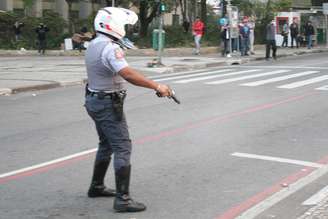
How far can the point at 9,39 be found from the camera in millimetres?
38812

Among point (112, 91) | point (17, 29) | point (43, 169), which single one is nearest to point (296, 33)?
point (17, 29)

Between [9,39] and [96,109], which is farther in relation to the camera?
[9,39]

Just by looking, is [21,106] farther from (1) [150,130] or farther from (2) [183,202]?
(2) [183,202]

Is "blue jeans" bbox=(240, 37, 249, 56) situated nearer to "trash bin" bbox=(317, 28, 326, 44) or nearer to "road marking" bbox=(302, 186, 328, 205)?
"trash bin" bbox=(317, 28, 326, 44)

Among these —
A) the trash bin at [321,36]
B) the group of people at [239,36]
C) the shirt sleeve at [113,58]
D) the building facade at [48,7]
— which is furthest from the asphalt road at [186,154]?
the building facade at [48,7]

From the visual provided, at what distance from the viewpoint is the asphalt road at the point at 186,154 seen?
6043mm

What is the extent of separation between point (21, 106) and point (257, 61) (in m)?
16.3

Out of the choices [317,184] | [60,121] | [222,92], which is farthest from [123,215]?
[222,92]

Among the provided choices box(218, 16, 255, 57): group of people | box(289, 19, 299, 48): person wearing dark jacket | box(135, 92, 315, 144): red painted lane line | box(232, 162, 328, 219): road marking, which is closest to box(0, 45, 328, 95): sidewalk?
box(218, 16, 255, 57): group of people

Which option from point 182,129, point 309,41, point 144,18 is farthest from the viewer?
point 144,18

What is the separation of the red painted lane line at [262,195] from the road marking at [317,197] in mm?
387

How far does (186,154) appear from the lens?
327 inches

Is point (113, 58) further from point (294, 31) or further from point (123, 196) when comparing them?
point (294, 31)

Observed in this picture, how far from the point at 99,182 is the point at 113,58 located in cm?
137
